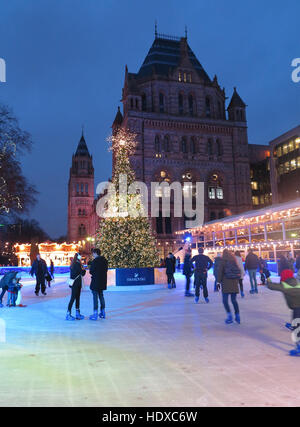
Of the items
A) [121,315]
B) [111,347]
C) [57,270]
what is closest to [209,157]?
[57,270]

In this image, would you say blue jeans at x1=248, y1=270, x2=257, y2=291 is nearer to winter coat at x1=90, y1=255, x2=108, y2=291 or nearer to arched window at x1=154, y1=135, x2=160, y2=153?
winter coat at x1=90, y1=255, x2=108, y2=291

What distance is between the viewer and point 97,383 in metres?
3.90

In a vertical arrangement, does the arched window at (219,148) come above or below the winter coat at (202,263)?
above

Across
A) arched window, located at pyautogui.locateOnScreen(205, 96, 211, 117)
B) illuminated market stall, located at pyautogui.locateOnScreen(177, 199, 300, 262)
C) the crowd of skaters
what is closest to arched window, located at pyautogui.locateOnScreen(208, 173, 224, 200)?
arched window, located at pyautogui.locateOnScreen(205, 96, 211, 117)

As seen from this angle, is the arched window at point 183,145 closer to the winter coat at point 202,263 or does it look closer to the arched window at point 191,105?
the arched window at point 191,105

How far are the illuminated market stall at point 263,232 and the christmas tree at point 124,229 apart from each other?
1074cm

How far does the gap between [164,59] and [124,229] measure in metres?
42.7

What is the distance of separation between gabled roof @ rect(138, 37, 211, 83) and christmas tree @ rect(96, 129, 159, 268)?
35.5 meters

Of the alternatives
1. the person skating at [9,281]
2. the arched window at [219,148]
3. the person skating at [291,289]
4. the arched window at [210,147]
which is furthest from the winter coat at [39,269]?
the arched window at [219,148]

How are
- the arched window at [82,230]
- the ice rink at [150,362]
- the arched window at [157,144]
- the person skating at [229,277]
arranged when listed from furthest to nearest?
the arched window at [82,230]
the arched window at [157,144]
the person skating at [229,277]
the ice rink at [150,362]

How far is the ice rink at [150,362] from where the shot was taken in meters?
3.47
